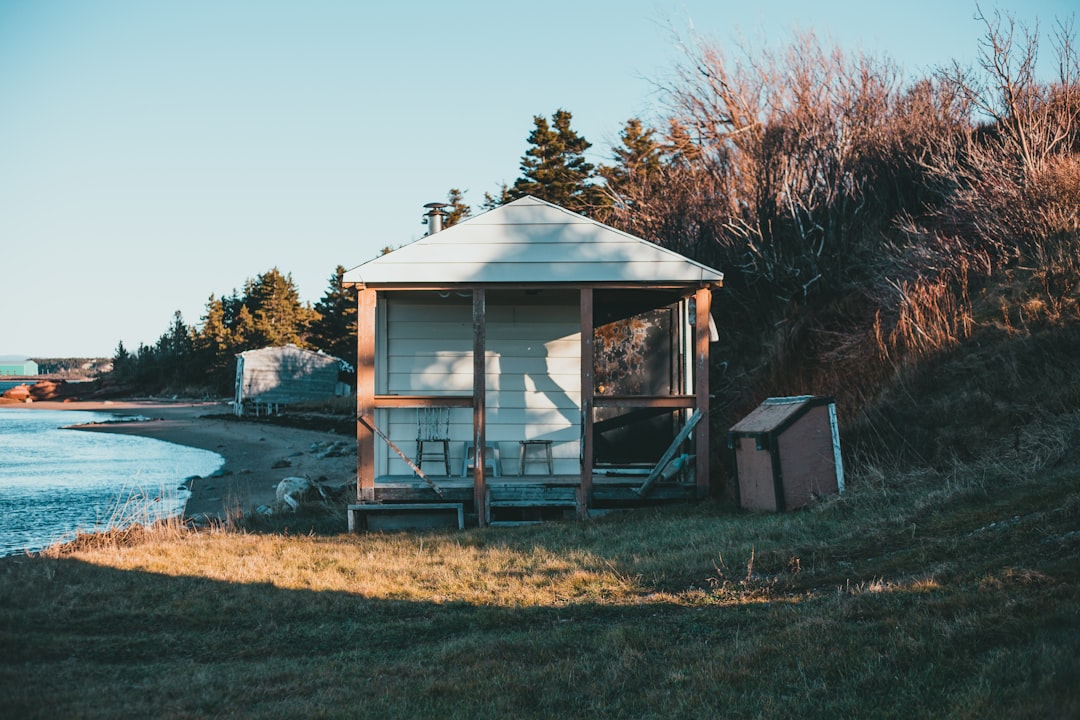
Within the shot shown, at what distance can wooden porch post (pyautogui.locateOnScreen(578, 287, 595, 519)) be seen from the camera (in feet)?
38.5

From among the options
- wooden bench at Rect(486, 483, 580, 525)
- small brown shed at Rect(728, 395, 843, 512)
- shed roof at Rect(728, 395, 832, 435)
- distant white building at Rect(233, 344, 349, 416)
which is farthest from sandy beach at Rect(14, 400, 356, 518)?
small brown shed at Rect(728, 395, 843, 512)

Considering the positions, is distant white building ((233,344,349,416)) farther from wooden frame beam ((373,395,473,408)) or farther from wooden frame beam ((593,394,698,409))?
wooden frame beam ((593,394,698,409))

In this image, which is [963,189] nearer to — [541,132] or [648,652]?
[648,652]

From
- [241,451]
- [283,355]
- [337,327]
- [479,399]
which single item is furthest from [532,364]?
[337,327]

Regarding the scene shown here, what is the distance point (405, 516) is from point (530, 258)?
3.72 m

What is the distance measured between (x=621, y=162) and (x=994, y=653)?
21530 mm

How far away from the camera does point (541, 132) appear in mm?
36094

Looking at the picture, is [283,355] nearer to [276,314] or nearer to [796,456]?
[276,314]

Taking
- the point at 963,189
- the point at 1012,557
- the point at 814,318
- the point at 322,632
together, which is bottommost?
the point at 322,632

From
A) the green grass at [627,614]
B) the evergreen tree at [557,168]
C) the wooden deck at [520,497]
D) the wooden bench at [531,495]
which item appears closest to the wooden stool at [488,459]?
the wooden deck at [520,497]

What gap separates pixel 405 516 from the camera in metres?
12.3

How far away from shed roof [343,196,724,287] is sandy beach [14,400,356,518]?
14.5 feet

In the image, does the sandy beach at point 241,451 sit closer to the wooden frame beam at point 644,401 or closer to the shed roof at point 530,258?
the shed roof at point 530,258

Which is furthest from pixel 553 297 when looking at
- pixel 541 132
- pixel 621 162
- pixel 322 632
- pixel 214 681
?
pixel 541 132
